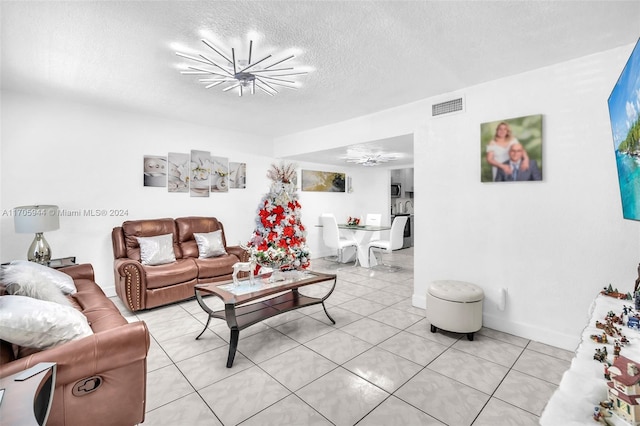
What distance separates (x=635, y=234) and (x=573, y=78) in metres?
1.42

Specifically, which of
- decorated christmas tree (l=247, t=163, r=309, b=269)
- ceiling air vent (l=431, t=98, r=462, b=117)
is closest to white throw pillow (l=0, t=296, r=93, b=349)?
decorated christmas tree (l=247, t=163, r=309, b=269)

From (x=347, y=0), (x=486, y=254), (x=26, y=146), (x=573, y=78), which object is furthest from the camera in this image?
(x=26, y=146)

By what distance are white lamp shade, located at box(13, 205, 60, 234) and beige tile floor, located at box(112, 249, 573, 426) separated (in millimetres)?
1461

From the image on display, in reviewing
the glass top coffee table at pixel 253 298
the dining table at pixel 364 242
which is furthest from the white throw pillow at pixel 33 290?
the dining table at pixel 364 242

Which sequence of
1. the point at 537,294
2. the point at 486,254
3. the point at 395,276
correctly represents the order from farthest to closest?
the point at 395,276, the point at 486,254, the point at 537,294

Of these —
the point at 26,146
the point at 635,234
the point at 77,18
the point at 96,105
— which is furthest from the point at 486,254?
the point at 26,146

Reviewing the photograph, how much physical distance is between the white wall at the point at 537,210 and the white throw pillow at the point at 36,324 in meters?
3.32

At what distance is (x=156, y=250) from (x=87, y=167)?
148 centimetres

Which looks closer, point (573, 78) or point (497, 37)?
point (497, 37)

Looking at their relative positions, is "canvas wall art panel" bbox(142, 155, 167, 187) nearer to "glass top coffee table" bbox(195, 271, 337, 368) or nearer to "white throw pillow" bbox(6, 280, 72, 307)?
"glass top coffee table" bbox(195, 271, 337, 368)

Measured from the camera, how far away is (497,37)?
89.2 inches

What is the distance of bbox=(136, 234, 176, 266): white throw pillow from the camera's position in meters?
3.89

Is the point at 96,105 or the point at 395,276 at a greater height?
the point at 96,105

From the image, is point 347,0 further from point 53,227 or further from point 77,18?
point 53,227
